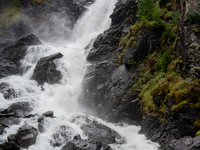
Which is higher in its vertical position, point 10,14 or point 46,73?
point 10,14

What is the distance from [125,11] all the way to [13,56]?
23487mm

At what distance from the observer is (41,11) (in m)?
48.9

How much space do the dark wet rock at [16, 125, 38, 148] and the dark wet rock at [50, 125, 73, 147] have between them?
4.60ft

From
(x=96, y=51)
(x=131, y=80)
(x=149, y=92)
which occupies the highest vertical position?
(x=96, y=51)

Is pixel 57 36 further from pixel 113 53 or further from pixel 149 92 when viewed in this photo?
pixel 149 92

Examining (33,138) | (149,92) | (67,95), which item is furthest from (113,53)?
(33,138)

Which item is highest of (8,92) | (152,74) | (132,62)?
(8,92)

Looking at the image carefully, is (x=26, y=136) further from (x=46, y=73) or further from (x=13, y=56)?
(x=13, y=56)

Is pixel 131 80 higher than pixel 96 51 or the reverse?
the reverse

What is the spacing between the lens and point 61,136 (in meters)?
12.6

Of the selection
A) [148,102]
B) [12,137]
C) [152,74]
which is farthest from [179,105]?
[12,137]

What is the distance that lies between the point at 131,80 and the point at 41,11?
43.6 meters

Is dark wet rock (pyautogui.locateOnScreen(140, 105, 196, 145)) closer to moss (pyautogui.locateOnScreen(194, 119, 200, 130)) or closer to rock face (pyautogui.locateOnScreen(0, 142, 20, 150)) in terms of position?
moss (pyautogui.locateOnScreen(194, 119, 200, 130))

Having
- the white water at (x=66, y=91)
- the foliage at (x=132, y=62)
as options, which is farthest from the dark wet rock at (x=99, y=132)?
the foliage at (x=132, y=62)
